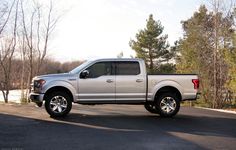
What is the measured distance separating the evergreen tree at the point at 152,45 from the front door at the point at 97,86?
3151 centimetres

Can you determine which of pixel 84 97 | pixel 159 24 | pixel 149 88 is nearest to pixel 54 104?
pixel 84 97

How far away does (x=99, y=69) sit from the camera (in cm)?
1362

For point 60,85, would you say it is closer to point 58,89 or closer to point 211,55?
point 58,89

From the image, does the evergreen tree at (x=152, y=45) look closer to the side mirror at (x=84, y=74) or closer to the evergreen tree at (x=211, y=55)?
the evergreen tree at (x=211, y=55)

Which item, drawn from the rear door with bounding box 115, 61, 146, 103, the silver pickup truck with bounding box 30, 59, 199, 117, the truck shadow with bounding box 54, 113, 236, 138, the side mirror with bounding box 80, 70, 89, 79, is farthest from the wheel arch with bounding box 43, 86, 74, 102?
the rear door with bounding box 115, 61, 146, 103

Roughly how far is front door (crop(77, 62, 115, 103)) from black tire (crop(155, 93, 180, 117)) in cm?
158

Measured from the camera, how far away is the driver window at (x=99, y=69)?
44.3 ft

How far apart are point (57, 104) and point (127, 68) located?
103 inches

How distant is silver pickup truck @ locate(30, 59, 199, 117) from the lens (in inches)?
520

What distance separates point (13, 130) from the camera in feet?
34.8

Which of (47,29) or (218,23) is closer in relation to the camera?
(218,23)

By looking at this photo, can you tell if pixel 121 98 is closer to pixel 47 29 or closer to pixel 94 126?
pixel 94 126

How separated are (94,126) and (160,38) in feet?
117

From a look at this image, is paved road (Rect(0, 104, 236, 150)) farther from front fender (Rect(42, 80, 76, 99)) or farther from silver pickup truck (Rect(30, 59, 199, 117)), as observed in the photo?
front fender (Rect(42, 80, 76, 99))
